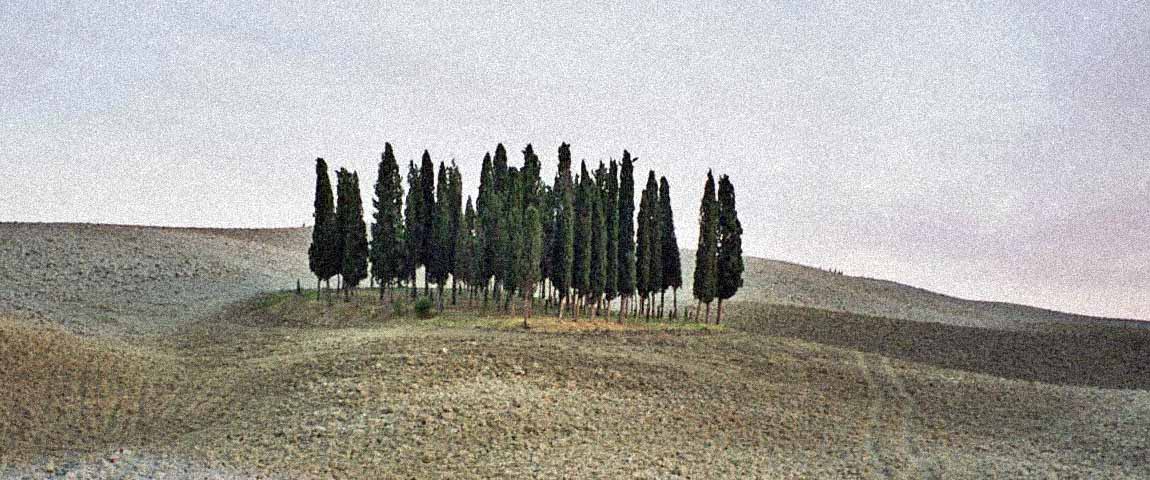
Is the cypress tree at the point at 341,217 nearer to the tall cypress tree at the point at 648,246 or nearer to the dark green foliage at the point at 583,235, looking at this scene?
the dark green foliage at the point at 583,235

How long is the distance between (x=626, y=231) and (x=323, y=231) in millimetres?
16892

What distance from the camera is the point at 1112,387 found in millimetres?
32375

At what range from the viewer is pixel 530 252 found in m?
36.6

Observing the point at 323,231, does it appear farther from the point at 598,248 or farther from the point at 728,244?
the point at 728,244

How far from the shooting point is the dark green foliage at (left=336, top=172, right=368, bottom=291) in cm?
4472

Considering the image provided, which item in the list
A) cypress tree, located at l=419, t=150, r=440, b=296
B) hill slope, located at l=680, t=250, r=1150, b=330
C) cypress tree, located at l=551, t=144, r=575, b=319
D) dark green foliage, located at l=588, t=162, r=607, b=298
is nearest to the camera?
cypress tree, located at l=551, t=144, r=575, b=319

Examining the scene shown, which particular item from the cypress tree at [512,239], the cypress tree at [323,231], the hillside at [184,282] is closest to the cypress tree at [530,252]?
the cypress tree at [512,239]

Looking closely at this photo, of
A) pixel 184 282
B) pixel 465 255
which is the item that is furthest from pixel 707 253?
pixel 184 282

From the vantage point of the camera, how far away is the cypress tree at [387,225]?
45094 millimetres

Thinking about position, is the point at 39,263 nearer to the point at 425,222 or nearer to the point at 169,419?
the point at 425,222

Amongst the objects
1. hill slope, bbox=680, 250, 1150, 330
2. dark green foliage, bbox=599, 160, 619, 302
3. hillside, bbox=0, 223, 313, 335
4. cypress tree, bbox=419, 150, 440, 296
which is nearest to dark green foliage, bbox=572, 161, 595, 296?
dark green foliage, bbox=599, 160, 619, 302

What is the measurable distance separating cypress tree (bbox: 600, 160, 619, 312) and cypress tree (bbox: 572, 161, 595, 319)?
136 centimetres

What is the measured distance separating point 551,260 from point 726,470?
2273 centimetres

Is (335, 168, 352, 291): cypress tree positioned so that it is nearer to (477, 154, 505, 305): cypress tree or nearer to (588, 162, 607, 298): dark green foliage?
(477, 154, 505, 305): cypress tree
